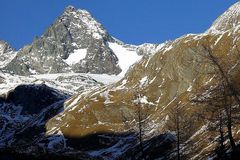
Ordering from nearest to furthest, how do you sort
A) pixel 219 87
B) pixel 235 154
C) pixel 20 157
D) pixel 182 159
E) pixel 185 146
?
pixel 219 87 → pixel 235 154 → pixel 20 157 → pixel 182 159 → pixel 185 146

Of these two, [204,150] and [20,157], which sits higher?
[204,150]

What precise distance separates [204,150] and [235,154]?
346 feet

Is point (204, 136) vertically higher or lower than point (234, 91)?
higher

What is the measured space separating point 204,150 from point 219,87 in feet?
375

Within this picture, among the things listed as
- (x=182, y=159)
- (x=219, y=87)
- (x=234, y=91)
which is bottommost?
(x=234, y=91)

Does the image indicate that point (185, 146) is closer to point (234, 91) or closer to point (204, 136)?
point (204, 136)

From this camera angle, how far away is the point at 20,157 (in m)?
68.3

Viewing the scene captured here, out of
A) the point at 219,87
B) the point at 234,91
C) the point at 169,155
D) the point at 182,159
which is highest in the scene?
the point at 169,155

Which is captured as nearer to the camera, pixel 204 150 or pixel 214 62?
pixel 214 62

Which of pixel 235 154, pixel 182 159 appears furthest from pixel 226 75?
pixel 182 159

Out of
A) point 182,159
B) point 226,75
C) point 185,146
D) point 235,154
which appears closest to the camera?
point 226,75

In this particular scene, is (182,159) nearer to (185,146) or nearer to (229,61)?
(185,146)

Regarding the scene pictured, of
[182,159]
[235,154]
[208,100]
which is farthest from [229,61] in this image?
[182,159]

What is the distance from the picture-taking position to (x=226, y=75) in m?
45.8
